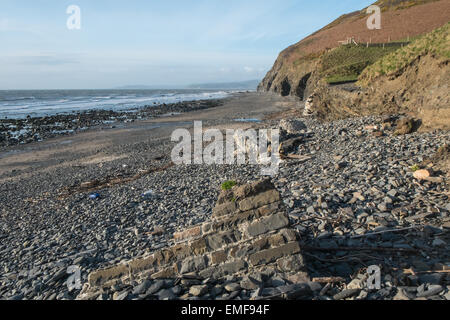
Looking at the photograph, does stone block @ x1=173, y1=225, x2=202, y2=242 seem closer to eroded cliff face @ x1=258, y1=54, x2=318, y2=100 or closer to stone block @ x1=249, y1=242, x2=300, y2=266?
stone block @ x1=249, y1=242, x2=300, y2=266

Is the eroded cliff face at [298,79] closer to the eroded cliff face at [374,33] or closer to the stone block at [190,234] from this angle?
the eroded cliff face at [374,33]

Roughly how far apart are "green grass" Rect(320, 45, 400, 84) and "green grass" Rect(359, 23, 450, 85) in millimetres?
5105

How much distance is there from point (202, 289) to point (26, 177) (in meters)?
17.5

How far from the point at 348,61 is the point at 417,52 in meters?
14.2

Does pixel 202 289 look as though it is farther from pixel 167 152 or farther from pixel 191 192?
pixel 167 152

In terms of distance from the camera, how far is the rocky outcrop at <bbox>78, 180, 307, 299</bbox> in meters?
4.50

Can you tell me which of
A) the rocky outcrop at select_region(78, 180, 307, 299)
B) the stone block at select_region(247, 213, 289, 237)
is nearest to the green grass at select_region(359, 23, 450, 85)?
the stone block at select_region(247, 213, 289, 237)

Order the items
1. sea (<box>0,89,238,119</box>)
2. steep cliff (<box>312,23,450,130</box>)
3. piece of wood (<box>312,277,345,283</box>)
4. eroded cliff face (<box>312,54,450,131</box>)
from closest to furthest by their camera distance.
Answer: piece of wood (<box>312,277,345,283</box>) → eroded cliff face (<box>312,54,450,131</box>) → steep cliff (<box>312,23,450,130</box>) → sea (<box>0,89,238,119</box>)

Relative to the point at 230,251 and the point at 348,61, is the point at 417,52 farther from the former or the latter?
the point at 348,61

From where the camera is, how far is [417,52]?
43.1 ft

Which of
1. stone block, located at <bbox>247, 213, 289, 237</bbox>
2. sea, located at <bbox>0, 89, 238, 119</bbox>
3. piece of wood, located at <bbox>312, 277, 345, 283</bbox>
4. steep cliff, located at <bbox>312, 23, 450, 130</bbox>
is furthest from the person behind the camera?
sea, located at <bbox>0, 89, 238, 119</bbox>

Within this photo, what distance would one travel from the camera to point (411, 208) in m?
6.39

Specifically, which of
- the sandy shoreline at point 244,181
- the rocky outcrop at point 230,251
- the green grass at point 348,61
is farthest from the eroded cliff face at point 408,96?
the rocky outcrop at point 230,251
